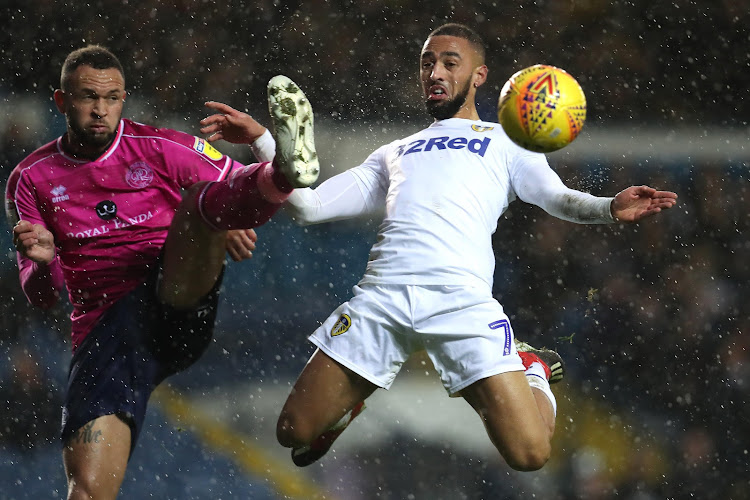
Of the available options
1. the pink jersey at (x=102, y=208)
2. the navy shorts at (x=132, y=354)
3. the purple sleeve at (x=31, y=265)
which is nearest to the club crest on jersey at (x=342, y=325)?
the navy shorts at (x=132, y=354)

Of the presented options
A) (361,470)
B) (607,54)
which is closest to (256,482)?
(361,470)

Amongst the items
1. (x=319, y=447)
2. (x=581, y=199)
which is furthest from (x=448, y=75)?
(x=319, y=447)

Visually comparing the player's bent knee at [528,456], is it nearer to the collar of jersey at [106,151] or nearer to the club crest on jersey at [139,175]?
the club crest on jersey at [139,175]

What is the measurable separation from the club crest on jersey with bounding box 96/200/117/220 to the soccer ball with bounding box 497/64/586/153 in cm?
156

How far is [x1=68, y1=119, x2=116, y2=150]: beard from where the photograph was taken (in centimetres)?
386

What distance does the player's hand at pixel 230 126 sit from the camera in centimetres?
365

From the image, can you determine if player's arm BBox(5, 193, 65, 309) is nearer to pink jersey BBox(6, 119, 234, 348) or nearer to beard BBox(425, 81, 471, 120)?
pink jersey BBox(6, 119, 234, 348)

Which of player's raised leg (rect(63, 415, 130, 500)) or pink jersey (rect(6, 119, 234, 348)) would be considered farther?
pink jersey (rect(6, 119, 234, 348))

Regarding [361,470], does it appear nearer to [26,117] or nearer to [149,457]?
[149,457]

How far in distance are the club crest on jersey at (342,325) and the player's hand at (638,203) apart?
1006 mm

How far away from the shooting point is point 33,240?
3.56 meters

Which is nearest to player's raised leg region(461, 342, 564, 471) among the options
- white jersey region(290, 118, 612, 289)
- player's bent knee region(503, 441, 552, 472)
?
player's bent knee region(503, 441, 552, 472)

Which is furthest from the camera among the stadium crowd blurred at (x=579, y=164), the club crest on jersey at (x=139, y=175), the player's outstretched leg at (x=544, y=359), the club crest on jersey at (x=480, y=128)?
the stadium crowd blurred at (x=579, y=164)

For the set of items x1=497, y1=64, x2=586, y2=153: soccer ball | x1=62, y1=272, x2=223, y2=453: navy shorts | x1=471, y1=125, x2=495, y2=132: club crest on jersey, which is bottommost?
x1=62, y1=272, x2=223, y2=453: navy shorts
